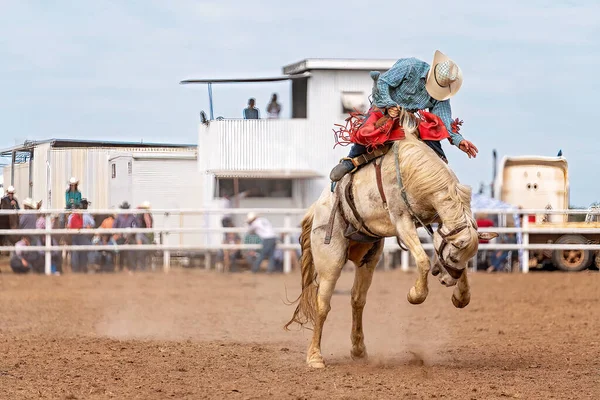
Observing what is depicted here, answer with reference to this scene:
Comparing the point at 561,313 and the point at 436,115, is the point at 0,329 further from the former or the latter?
the point at 561,313

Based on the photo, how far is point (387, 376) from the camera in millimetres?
7012

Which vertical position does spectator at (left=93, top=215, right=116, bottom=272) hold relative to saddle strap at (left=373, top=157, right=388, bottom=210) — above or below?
below

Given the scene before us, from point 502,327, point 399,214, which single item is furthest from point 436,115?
point 502,327

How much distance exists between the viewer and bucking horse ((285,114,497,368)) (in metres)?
6.83

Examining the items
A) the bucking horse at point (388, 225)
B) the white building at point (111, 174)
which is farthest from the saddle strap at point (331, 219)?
the white building at point (111, 174)

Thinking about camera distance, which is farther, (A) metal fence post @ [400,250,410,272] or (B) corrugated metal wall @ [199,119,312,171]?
(A) metal fence post @ [400,250,410,272]

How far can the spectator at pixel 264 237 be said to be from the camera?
1873 centimetres

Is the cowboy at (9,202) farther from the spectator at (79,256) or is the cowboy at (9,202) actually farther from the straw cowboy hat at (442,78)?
the straw cowboy hat at (442,78)

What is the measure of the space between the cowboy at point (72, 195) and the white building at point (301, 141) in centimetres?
430

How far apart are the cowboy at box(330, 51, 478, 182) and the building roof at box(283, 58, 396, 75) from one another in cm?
1467

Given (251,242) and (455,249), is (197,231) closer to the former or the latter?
(251,242)

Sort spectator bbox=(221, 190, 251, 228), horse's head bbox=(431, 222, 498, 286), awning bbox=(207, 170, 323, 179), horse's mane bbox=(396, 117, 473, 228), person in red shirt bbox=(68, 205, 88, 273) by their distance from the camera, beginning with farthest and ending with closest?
awning bbox=(207, 170, 323, 179) → spectator bbox=(221, 190, 251, 228) → person in red shirt bbox=(68, 205, 88, 273) → horse's mane bbox=(396, 117, 473, 228) → horse's head bbox=(431, 222, 498, 286)

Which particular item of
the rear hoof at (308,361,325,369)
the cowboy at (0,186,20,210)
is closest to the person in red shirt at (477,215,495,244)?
the cowboy at (0,186,20,210)

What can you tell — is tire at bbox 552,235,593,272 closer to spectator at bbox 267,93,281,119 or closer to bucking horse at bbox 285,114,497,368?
spectator at bbox 267,93,281,119
